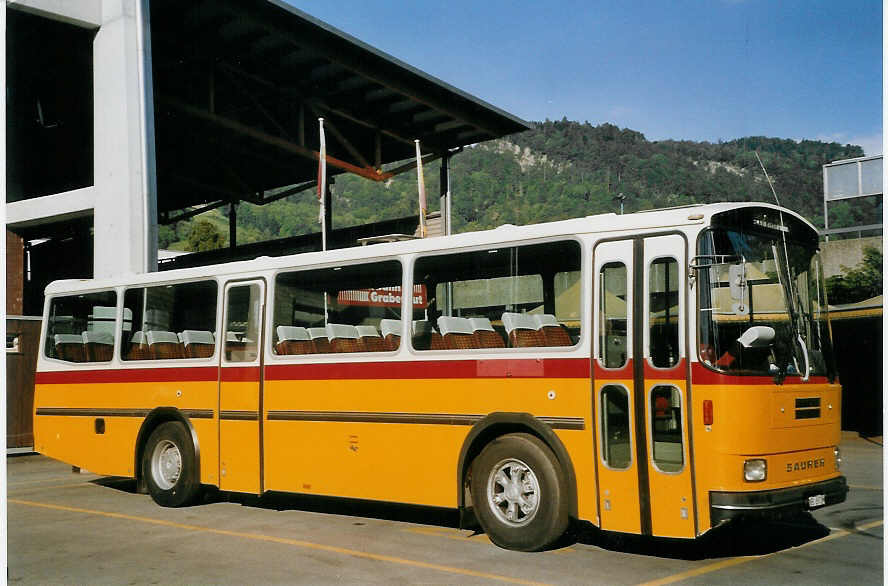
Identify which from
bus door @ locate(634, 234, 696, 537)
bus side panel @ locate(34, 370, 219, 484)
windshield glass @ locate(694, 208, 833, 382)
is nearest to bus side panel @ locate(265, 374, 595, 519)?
bus door @ locate(634, 234, 696, 537)

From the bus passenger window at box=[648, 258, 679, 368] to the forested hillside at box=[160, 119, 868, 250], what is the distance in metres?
1.06

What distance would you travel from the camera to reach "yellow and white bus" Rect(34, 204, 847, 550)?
7.57 m

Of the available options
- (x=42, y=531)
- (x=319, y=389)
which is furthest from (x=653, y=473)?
(x=42, y=531)

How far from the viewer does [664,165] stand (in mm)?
23203


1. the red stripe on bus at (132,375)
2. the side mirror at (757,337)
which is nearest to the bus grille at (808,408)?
the side mirror at (757,337)

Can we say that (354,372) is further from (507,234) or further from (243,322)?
(507,234)

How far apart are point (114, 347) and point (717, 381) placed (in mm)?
8493

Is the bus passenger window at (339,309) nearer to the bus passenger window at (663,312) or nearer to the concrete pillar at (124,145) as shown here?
the bus passenger window at (663,312)

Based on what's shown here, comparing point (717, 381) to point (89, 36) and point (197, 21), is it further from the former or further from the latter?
point (197, 21)

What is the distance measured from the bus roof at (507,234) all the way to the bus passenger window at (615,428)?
137cm

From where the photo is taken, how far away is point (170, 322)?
12.2 metres

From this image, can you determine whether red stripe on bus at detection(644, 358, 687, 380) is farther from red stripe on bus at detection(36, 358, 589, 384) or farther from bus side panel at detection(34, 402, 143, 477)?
bus side panel at detection(34, 402, 143, 477)

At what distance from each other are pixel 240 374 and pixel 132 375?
2109 millimetres

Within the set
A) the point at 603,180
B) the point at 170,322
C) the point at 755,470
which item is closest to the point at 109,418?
the point at 170,322
